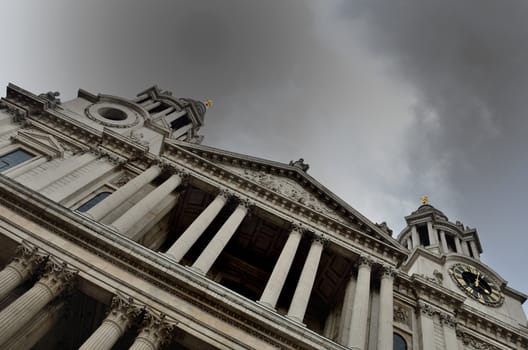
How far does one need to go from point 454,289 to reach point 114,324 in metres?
19.8

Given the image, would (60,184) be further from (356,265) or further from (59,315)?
(356,265)

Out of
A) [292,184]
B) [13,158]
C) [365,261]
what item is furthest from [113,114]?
[365,261]

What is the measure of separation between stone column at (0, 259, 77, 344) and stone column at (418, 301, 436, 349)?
1466 centimetres

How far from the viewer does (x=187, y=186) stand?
20688 millimetres

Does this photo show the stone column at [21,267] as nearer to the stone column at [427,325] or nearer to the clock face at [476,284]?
the stone column at [427,325]

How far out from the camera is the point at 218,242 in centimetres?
1636

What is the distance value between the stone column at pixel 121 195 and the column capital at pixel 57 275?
113 inches

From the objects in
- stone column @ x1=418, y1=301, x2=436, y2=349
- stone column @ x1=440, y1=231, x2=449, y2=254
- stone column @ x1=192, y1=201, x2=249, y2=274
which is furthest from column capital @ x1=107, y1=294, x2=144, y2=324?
stone column @ x1=440, y1=231, x2=449, y2=254

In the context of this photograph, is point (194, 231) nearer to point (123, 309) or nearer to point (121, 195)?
point (121, 195)

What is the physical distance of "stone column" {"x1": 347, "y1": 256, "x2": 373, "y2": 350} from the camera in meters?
14.5

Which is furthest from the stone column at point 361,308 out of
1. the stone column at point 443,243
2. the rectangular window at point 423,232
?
the rectangular window at point 423,232

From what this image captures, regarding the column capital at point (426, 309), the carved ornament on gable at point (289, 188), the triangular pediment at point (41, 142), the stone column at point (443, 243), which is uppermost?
the stone column at point (443, 243)

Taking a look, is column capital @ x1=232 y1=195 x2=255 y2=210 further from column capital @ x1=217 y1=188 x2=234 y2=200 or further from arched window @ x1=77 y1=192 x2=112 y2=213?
arched window @ x1=77 y1=192 x2=112 y2=213

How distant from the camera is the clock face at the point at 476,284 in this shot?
23328 millimetres
